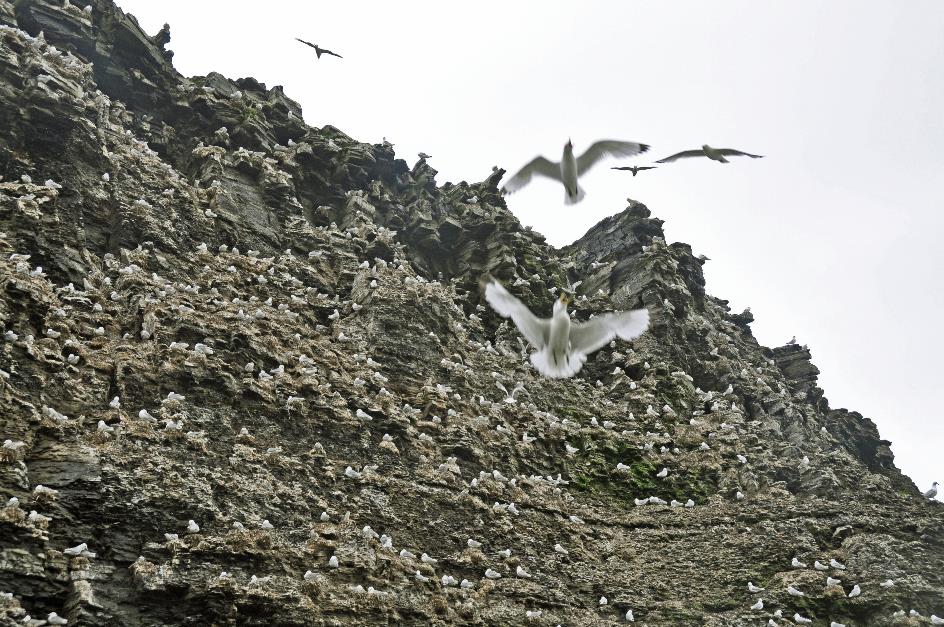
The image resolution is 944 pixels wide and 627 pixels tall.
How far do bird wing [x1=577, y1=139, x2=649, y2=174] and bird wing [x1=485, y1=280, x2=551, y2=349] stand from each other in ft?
14.1

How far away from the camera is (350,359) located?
26.9 m

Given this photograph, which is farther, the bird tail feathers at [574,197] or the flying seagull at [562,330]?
the bird tail feathers at [574,197]

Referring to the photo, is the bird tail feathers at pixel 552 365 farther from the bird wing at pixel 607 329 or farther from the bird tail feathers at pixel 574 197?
the bird tail feathers at pixel 574 197

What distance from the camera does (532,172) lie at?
20297 mm

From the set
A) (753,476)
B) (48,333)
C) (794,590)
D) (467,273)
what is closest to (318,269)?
(467,273)

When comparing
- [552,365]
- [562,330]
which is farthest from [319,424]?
[562,330]

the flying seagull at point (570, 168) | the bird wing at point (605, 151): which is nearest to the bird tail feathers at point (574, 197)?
the flying seagull at point (570, 168)

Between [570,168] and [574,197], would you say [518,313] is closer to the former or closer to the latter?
[574,197]

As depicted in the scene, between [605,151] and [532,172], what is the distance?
6.50 feet

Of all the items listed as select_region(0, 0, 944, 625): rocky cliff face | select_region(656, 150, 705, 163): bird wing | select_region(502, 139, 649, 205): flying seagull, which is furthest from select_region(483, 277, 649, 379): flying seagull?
select_region(0, 0, 944, 625): rocky cliff face

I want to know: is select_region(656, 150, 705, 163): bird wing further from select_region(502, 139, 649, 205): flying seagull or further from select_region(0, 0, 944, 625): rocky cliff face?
select_region(0, 0, 944, 625): rocky cliff face

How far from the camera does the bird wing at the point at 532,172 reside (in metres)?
20.1

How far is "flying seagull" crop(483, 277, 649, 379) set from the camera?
59.4ft

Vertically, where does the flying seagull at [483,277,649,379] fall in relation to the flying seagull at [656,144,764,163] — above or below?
below
